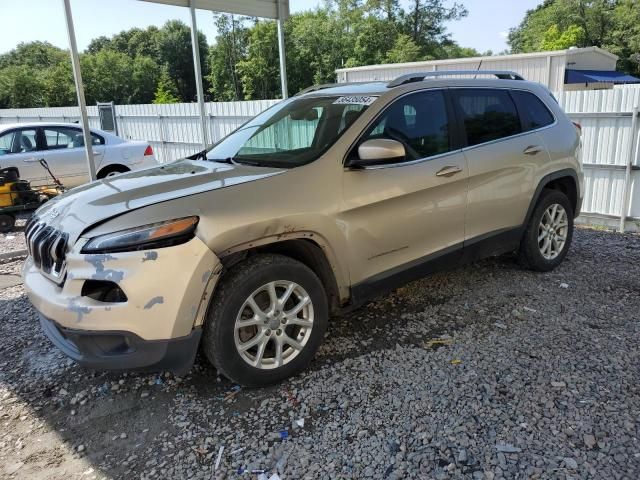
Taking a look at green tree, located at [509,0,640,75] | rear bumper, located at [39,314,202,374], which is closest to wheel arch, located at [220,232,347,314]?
rear bumper, located at [39,314,202,374]

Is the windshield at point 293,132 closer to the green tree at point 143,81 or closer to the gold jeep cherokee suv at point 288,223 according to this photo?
the gold jeep cherokee suv at point 288,223

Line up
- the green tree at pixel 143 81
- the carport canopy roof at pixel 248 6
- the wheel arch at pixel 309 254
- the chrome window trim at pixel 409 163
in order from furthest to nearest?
1. the green tree at pixel 143 81
2. the carport canopy roof at pixel 248 6
3. the chrome window trim at pixel 409 163
4. the wheel arch at pixel 309 254

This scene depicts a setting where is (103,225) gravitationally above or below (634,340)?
above

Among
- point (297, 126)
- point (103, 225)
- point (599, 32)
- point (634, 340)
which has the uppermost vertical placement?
point (599, 32)

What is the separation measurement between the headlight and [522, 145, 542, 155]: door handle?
10.6 feet

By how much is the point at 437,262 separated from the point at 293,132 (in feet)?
4.97

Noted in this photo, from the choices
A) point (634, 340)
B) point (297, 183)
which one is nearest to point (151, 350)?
point (297, 183)

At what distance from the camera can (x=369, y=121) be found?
3.58 m

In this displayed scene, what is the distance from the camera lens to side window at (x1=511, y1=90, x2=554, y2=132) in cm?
473

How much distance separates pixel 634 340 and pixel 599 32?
5307 centimetres

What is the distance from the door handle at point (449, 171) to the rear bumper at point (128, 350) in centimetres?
213

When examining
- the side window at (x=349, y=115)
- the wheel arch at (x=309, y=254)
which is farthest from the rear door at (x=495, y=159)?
the wheel arch at (x=309, y=254)

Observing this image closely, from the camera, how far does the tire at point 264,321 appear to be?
2893 mm

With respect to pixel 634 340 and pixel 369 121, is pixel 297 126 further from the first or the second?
pixel 634 340
